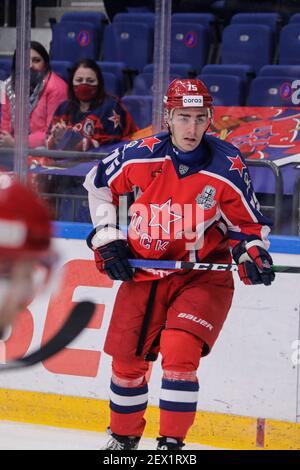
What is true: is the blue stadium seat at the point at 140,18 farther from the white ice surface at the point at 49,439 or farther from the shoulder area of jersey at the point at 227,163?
the white ice surface at the point at 49,439

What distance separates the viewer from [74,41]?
390 centimetres

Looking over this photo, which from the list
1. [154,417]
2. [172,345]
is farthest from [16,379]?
[172,345]

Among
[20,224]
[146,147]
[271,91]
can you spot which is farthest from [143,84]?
[20,224]

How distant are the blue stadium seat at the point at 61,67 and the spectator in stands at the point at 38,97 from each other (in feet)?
0.06

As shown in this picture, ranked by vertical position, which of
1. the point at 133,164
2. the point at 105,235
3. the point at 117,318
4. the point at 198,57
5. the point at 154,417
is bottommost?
the point at 154,417

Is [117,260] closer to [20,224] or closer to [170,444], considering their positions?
[170,444]

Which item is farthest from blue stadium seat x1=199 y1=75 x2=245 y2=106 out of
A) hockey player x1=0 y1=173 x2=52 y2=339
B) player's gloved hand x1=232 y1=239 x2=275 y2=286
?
hockey player x1=0 y1=173 x2=52 y2=339

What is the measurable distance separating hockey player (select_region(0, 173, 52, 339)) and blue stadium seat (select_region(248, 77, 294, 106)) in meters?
2.61

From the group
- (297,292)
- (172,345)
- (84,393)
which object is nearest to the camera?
(172,345)

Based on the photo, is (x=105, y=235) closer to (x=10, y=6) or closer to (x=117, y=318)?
(x=117, y=318)

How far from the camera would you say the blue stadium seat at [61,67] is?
12.5ft

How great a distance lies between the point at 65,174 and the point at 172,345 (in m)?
1.17

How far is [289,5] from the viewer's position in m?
3.60

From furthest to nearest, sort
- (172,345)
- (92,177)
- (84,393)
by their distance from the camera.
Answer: (84,393) < (92,177) < (172,345)
